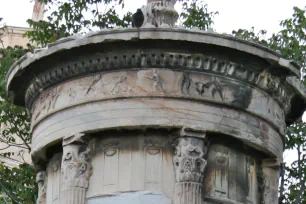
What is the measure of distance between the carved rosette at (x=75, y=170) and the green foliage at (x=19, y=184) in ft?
23.2

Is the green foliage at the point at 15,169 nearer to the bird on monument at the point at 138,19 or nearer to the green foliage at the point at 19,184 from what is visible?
the green foliage at the point at 19,184

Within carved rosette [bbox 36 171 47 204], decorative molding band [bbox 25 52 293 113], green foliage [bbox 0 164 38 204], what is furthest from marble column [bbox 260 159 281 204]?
green foliage [bbox 0 164 38 204]

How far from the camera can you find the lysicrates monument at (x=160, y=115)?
45.9 ft

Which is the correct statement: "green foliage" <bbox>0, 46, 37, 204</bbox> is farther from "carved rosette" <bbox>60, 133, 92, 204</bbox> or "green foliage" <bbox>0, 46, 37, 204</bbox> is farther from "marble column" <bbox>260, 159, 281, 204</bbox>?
"marble column" <bbox>260, 159, 281, 204</bbox>

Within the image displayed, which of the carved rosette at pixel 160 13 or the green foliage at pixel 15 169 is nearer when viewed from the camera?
the carved rosette at pixel 160 13

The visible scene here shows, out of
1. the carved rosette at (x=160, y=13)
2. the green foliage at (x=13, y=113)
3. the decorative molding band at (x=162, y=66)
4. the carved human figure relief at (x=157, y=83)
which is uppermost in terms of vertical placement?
the green foliage at (x=13, y=113)

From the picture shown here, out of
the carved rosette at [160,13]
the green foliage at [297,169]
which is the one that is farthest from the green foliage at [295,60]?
the carved rosette at [160,13]

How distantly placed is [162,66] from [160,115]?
68 cm

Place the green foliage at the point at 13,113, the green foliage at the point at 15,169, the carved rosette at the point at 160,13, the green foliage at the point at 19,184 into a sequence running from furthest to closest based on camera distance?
the green foliage at the point at 13,113 < the green foliage at the point at 15,169 < the green foliage at the point at 19,184 < the carved rosette at the point at 160,13

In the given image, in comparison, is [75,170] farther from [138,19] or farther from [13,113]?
[13,113]

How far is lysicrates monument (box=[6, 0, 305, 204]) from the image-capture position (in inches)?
551

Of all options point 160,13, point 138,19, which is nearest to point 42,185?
point 138,19

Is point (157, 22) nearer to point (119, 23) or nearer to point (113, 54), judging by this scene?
point (113, 54)

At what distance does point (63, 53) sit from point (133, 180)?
78.0 inches
